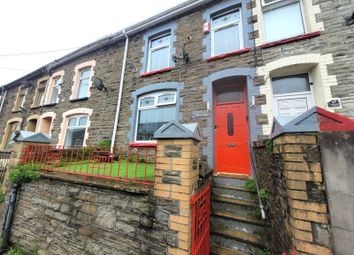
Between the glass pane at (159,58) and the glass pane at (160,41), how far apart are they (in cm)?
26

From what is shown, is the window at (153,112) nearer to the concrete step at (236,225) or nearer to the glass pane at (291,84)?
the glass pane at (291,84)

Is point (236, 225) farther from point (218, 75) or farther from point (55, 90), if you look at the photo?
point (55, 90)

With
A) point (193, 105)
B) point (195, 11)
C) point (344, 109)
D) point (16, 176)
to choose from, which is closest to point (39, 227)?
point (16, 176)

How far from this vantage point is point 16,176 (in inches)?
148

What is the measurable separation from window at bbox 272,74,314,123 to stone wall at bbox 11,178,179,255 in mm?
4106

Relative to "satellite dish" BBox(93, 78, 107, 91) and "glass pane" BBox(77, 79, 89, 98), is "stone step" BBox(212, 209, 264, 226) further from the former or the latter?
"glass pane" BBox(77, 79, 89, 98)

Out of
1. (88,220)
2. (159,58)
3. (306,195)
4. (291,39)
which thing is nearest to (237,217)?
(306,195)

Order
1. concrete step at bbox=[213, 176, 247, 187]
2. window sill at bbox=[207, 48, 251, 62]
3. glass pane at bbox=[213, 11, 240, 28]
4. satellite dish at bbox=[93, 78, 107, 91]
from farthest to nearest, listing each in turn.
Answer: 1. satellite dish at bbox=[93, 78, 107, 91]
2. glass pane at bbox=[213, 11, 240, 28]
3. window sill at bbox=[207, 48, 251, 62]
4. concrete step at bbox=[213, 176, 247, 187]

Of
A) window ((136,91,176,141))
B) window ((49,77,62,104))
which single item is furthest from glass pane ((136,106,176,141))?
window ((49,77,62,104))

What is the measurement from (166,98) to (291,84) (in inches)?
156

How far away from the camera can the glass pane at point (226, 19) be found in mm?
5359

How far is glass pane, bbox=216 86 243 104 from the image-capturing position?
5.02 metres

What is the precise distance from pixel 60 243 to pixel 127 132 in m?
3.83

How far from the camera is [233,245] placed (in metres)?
2.76
